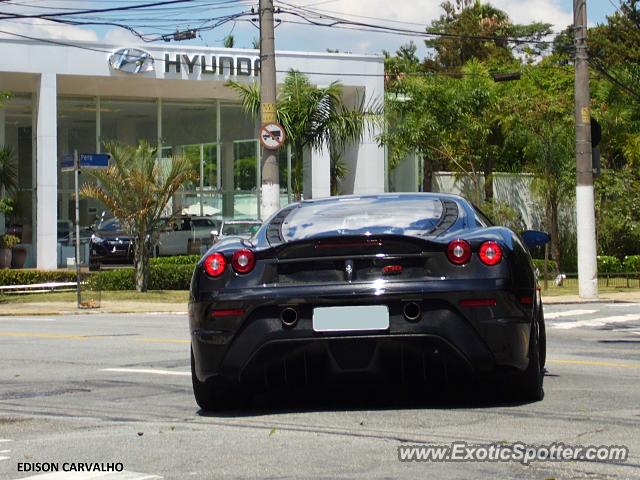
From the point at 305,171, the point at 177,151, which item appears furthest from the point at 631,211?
the point at 177,151

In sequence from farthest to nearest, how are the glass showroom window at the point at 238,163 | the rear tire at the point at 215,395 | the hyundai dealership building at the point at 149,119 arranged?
the glass showroom window at the point at 238,163 → the hyundai dealership building at the point at 149,119 → the rear tire at the point at 215,395

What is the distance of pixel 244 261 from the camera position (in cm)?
750

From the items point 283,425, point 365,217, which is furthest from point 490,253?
point 283,425

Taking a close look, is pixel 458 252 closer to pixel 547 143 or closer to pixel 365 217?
pixel 365 217

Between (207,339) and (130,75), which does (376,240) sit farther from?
(130,75)

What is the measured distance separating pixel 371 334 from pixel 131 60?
3061cm

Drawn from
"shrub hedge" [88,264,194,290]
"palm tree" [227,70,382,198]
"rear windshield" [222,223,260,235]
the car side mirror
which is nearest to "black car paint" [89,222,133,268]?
"rear windshield" [222,223,260,235]

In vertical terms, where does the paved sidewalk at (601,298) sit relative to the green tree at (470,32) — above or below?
below

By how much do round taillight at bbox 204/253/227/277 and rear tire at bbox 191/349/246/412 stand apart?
607 millimetres

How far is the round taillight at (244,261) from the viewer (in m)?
7.48

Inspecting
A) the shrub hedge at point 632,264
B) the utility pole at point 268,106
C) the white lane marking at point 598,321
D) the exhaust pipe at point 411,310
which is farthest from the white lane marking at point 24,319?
the shrub hedge at point 632,264

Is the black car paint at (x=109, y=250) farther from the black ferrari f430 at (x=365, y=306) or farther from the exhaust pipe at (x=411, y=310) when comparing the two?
the exhaust pipe at (x=411, y=310)

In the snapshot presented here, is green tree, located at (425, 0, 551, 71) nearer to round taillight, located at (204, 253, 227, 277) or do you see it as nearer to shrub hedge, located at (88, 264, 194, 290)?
shrub hedge, located at (88, 264, 194, 290)

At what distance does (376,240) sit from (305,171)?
108 ft
